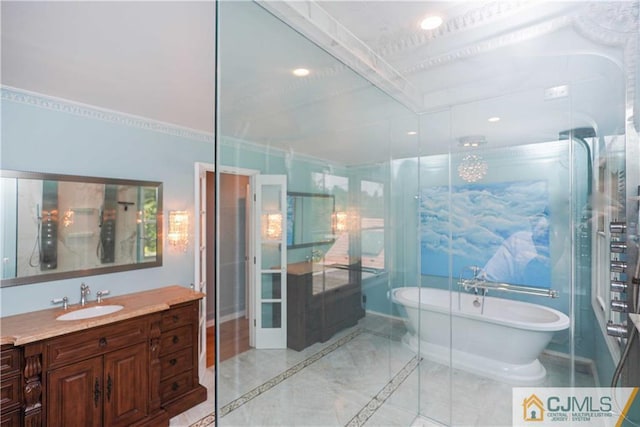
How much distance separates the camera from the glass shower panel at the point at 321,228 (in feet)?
4.58

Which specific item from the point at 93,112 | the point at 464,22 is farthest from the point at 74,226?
the point at 464,22

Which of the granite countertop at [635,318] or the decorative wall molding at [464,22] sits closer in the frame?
the granite countertop at [635,318]

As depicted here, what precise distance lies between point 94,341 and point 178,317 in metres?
0.63

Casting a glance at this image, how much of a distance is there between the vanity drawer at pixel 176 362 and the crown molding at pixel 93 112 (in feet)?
6.93

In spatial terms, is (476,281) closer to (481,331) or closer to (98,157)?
(481,331)

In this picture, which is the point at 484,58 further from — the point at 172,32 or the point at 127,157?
the point at 127,157

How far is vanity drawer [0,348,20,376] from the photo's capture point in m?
1.63

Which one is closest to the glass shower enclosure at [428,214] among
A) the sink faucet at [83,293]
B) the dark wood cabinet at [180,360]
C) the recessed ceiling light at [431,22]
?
the recessed ceiling light at [431,22]

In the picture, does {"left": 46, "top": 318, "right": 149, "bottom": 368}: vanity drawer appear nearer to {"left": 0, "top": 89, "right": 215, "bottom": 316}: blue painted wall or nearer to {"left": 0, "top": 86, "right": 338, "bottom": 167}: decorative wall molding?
{"left": 0, "top": 89, "right": 215, "bottom": 316}: blue painted wall

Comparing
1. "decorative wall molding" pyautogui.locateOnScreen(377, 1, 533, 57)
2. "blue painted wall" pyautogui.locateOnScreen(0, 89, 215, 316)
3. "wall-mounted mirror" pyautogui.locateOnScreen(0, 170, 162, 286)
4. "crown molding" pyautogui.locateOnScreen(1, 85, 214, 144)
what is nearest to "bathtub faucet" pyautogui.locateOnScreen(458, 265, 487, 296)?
"decorative wall molding" pyautogui.locateOnScreen(377, 1, 533, 57)

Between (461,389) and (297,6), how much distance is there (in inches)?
117

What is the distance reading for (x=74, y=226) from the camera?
2.37m

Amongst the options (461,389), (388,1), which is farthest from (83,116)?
(461,389)

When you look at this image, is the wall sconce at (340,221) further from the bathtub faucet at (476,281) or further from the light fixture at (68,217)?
the light fixture at (68,217)
